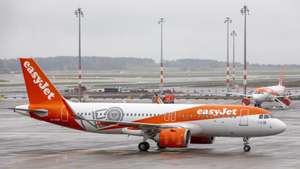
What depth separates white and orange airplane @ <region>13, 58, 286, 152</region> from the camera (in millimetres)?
43469

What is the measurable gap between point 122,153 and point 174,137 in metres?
3.83

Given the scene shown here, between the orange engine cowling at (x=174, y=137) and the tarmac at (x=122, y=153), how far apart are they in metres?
0.74

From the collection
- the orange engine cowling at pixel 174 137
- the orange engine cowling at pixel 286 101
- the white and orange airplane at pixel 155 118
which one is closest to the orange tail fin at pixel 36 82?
the white and orange airplane at pixel 155 118

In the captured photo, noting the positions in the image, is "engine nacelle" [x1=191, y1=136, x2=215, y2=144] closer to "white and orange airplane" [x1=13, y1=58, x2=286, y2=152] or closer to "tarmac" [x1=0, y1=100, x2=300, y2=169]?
"white and orange airplane" [x1=13, y1=58, x2=286, y2=152]

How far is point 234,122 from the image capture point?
43812mm

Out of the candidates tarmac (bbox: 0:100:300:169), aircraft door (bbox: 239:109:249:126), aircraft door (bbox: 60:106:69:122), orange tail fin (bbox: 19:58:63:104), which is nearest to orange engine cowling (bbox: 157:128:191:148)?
tarmac (bbox: 0:100:300:169)

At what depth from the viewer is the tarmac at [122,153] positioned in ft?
125

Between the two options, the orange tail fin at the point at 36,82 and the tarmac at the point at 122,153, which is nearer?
the tarmac at the point at 122,153

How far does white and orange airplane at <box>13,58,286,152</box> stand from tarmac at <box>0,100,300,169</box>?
1.28m

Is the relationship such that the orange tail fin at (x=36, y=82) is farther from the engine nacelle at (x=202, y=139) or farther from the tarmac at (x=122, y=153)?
the engine nacelle at (x=202, y=139)

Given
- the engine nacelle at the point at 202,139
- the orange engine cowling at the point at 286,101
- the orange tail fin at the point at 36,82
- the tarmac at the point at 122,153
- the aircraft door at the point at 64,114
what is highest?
the orange tail fin at the point at 36,82

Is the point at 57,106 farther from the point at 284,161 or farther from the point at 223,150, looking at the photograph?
the point at 284,161

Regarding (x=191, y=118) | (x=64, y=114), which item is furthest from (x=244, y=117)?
(x=64, y=114)

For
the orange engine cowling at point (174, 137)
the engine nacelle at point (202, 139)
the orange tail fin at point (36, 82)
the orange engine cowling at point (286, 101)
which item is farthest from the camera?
the orange engine cowling at point (286, 101)
